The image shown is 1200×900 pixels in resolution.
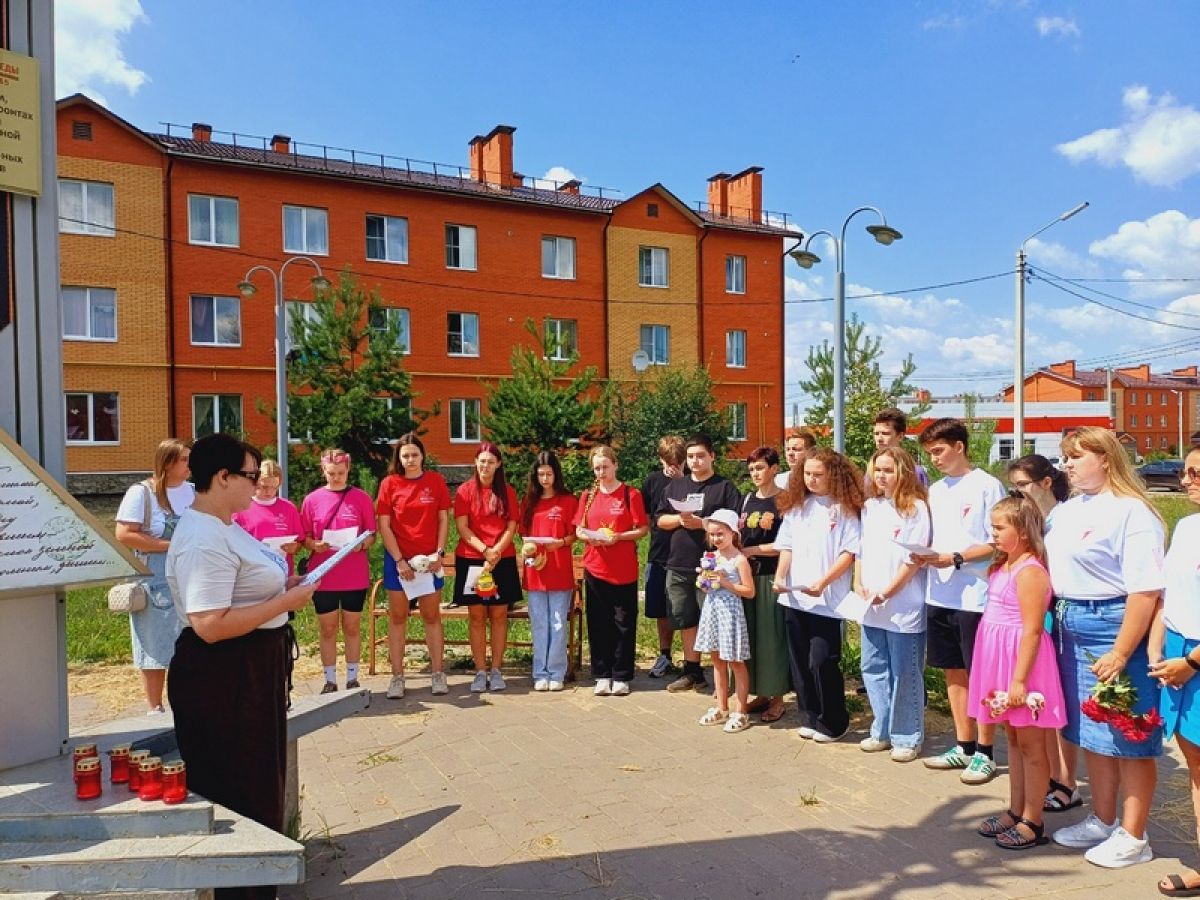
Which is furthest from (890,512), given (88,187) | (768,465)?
(88,187)

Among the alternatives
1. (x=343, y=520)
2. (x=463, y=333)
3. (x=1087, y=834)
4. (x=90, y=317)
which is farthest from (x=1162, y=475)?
(x=343, y=520)

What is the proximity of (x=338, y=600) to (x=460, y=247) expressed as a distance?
25508 mm

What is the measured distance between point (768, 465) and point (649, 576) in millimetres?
1689

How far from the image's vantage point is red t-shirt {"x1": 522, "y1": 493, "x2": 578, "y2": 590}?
7.21m

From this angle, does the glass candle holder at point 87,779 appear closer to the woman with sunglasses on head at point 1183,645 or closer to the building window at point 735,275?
the woman with sunglasses on head at point 1183,645

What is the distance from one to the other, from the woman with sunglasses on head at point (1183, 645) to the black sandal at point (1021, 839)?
54 cm

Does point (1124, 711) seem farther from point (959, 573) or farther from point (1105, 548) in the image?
point (959, 573)

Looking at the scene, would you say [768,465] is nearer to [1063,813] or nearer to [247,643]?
[1063,813]

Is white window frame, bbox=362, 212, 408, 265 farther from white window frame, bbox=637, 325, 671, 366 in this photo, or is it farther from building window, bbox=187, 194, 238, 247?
white window frame, bbox=637, 325, 671, 366

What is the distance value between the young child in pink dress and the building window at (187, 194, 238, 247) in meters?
26.9

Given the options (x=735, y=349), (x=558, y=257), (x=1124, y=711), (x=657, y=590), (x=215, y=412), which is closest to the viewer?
(x=1124, y=711)

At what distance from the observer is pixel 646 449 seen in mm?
29141

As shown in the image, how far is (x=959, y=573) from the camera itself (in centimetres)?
527

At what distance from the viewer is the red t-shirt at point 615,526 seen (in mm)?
7121
